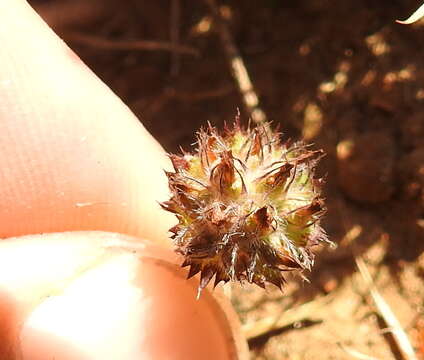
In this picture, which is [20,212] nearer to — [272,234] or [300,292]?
[272,234]

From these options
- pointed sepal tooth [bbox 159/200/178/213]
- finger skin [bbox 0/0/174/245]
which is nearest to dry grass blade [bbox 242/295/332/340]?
finger skin [bbox 0/0/174/245]

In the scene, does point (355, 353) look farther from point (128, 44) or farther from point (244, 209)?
point (128, 44)

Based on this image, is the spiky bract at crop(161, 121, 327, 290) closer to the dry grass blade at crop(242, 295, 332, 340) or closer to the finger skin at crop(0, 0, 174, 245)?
the finger skin at crop(0, 0, 174, 245)

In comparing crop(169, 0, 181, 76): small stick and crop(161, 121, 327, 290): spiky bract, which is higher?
crop(169, 0, 181, 76): small stick

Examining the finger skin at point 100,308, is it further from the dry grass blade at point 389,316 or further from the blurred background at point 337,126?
the dry grass blade at point 389,316

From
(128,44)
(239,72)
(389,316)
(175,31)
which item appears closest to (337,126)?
(239,72)

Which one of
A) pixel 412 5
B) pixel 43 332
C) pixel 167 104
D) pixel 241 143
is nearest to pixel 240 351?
pixel 43 332
